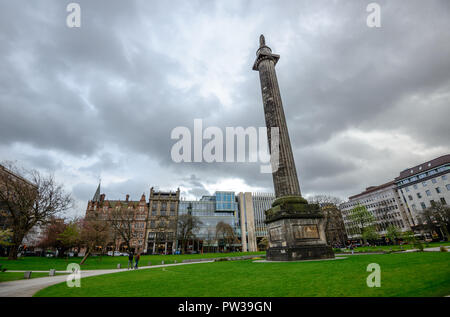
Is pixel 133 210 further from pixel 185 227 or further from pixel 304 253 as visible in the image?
pixel 304 253

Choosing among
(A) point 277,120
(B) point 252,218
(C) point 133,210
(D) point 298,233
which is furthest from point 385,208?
(C) point 133,210

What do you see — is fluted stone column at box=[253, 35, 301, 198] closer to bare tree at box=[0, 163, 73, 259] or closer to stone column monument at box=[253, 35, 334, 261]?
stone column monument at box=[253, 35, 334, 261]

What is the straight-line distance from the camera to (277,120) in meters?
20.9

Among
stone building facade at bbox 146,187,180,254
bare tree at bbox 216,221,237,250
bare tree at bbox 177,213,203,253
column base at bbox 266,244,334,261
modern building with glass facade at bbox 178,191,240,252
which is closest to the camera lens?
column base at bbox 266,244,334,261

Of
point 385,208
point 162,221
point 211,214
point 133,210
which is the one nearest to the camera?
point 385,208

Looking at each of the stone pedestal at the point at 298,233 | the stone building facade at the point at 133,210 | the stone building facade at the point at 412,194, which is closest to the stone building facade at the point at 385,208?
the stone building facade at the point at 412,194

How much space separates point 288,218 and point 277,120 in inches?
383

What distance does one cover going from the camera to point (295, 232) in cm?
1638

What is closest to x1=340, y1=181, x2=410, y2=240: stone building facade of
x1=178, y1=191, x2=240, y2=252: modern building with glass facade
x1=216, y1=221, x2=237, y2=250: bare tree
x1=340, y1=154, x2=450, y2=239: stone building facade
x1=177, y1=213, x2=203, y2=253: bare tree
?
x1=340, y1=154, x2=450, y2=239: stone building facade

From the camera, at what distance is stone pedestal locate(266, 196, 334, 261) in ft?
52.2

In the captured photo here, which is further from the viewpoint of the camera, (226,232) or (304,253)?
(226,232)
